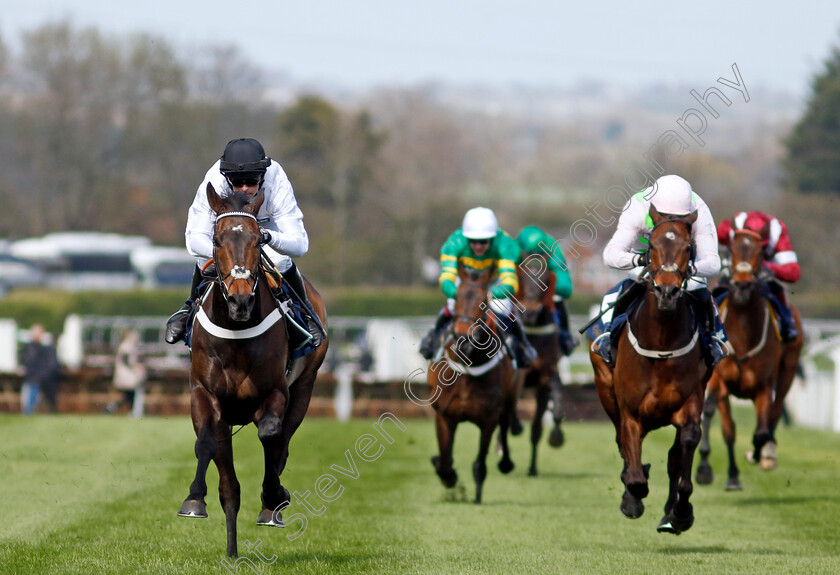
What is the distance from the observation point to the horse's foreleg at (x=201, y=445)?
22.8ft

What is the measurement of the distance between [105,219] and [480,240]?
50565 millimetres

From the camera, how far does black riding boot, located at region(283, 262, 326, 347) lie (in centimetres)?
798

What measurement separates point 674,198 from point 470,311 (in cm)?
302

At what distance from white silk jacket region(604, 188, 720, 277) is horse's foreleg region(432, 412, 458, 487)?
120 inches

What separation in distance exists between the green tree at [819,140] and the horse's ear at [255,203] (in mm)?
45400

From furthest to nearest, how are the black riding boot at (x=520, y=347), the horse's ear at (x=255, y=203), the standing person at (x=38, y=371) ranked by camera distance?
the standing person at (x=38, y=371) < the black riding boot at (x=520, y=347) < the horse's ear at (x=255, y=203)

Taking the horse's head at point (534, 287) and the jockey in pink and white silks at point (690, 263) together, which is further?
the horse's head at point (534, 287)

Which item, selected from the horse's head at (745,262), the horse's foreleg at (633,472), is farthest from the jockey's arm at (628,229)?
the horse's head at (745,262)

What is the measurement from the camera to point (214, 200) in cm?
707

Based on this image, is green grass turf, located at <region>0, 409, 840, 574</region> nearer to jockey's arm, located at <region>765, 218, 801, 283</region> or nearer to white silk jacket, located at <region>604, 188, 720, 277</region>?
white silk jacket, located at <region>604, 188, 720, 277</region>

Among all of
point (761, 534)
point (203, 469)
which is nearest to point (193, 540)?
point (203, 469)

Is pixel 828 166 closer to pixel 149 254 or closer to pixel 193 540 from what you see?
pixel 149 254

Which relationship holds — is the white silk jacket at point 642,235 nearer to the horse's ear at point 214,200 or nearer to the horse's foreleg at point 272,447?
the horse's foreleg at point 272,447

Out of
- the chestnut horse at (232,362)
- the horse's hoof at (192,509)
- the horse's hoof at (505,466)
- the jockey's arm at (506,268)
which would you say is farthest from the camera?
the horse's hoof at (505,466)
